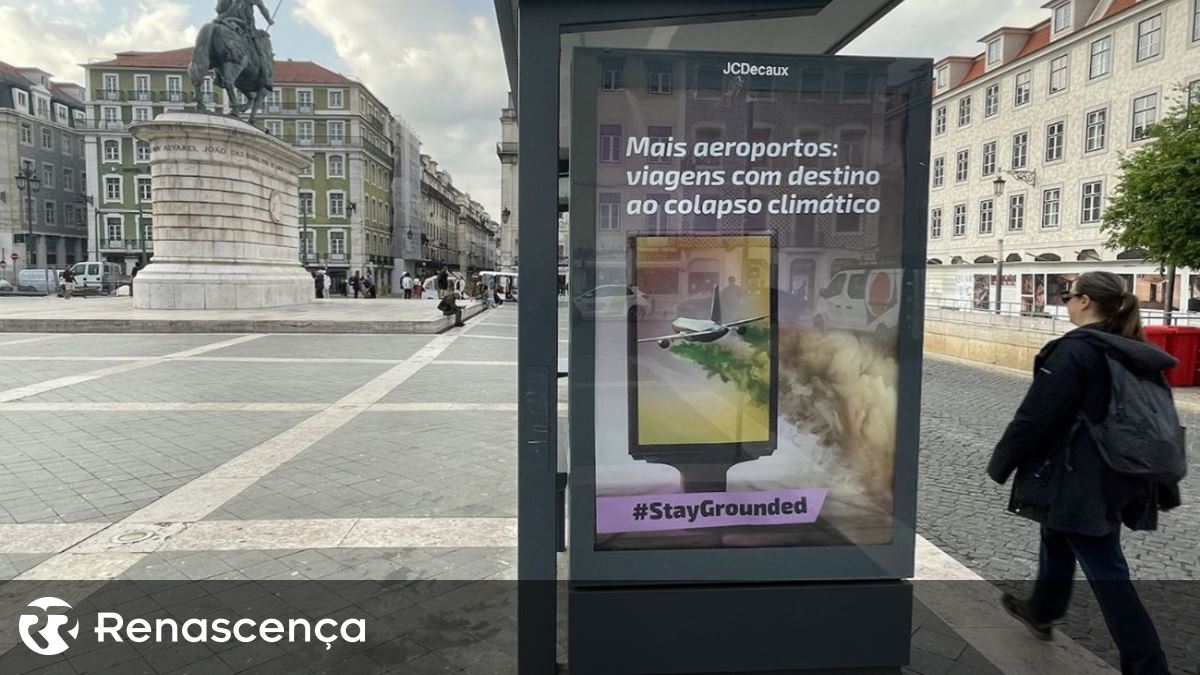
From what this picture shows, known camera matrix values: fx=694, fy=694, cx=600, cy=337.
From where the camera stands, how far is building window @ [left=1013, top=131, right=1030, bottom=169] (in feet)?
117

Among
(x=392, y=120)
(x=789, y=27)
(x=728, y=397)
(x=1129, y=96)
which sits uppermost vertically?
(x=392, y=120)

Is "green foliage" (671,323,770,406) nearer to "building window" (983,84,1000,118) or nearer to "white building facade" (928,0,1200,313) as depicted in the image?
"white building facade" (928,0,1200,313)

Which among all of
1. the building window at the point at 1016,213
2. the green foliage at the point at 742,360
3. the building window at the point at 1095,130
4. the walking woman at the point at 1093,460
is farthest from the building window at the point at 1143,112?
the green foliage at the point at 742,360

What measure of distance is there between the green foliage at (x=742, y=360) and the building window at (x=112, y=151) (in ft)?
269

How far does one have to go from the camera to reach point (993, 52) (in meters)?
37.9

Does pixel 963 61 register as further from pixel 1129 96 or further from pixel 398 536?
pixel 398 536

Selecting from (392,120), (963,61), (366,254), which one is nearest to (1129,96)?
(963,61)

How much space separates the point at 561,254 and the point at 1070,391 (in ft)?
6.99

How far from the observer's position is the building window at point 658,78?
2451mm

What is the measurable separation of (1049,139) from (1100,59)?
13.4 feet

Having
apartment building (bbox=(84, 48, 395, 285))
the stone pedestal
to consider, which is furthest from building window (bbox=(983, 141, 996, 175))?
apartment building (bbox=(84, 48, 395, 285))

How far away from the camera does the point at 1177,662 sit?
308cm

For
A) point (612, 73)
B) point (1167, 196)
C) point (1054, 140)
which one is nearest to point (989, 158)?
point (1054, 140)

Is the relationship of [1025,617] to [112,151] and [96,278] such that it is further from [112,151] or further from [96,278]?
[112,151]
